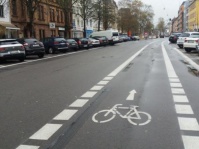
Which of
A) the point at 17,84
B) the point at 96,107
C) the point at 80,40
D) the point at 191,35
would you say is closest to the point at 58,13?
the point at 80,40

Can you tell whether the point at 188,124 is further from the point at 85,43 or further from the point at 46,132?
the point at 85,43

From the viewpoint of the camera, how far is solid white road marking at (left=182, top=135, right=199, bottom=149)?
4.55 meters

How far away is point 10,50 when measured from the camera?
2094 cm

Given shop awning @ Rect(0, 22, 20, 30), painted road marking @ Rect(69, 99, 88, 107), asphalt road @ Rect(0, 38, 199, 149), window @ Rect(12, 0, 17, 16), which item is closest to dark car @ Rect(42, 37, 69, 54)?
shop awning @ Rect(0, 22, 20, 30)

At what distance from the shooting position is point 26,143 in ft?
15.8

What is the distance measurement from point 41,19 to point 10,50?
29.6 m

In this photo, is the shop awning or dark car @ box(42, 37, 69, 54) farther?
the shop awning

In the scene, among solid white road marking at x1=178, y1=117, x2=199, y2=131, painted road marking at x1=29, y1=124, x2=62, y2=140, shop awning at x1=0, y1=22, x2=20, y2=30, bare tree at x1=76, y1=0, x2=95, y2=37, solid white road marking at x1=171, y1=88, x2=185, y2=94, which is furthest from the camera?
bare tree at x1=76, y1=0, x2=95, y2=37

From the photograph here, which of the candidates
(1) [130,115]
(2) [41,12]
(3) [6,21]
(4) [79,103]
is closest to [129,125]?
(1) [130,115]

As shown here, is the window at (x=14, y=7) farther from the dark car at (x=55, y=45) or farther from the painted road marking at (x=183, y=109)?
the painted road marking at (x=183, y=109)

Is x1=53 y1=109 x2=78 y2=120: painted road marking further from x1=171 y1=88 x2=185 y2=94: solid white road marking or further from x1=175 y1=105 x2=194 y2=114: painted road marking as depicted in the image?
x1=171 y1=88 x2=185 y2=94: solid white road marking

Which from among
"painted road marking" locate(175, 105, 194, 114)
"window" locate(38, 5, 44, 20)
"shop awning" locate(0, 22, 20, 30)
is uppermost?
"window" locate(38, 5, 44, 20)

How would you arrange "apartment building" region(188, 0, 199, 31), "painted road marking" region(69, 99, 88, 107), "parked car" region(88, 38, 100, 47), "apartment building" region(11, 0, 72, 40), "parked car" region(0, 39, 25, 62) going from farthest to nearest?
"apartment building" region(188, 0, 199, 31)
"apartment building" region(11, 0, 72, 40)
"parked car" region(88, 38, 100, 47)
"parked car" region(0, 39, 25, 62)
"painted road marking" region(69, 99, 88, 107)

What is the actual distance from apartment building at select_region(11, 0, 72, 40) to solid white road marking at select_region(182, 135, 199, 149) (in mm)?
31719
